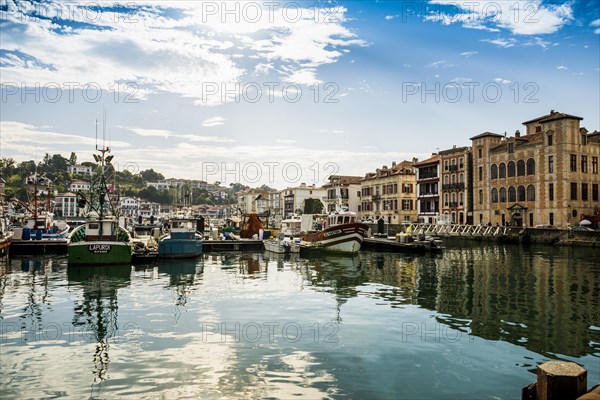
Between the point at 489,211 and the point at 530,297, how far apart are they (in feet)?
177

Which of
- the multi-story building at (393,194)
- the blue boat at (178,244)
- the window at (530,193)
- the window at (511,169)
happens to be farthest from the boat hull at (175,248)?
the multi-story building at (393,194)

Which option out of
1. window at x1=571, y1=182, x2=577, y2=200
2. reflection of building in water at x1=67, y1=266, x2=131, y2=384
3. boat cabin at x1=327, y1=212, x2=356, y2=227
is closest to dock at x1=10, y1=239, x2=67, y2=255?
reflection of building in water at x1=67, y1=266, x2=131, y2=384

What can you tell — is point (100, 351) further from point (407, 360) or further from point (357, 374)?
point (407, 360)

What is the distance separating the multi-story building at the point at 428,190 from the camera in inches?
3270

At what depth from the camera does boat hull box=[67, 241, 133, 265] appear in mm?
30484

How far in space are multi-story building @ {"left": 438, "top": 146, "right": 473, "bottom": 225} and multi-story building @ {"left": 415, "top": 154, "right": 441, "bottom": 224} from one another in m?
1.73

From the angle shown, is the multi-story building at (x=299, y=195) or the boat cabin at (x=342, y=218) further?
the multi-story building at (x=299, y=195)

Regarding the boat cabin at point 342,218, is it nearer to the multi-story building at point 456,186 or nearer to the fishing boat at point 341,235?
the fishing boat at point 341,235

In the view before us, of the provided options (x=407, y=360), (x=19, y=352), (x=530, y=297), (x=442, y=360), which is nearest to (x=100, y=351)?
(x=19, y=352)

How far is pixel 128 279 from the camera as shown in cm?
2641

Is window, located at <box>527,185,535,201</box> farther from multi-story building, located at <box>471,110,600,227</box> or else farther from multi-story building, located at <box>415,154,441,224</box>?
multi-story building, located at <box>415,154,441,224</box>

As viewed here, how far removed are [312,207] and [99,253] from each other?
8081 centimetres

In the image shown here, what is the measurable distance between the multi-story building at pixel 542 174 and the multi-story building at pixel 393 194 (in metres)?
20.4

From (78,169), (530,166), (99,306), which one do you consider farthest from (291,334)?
(78,169)
